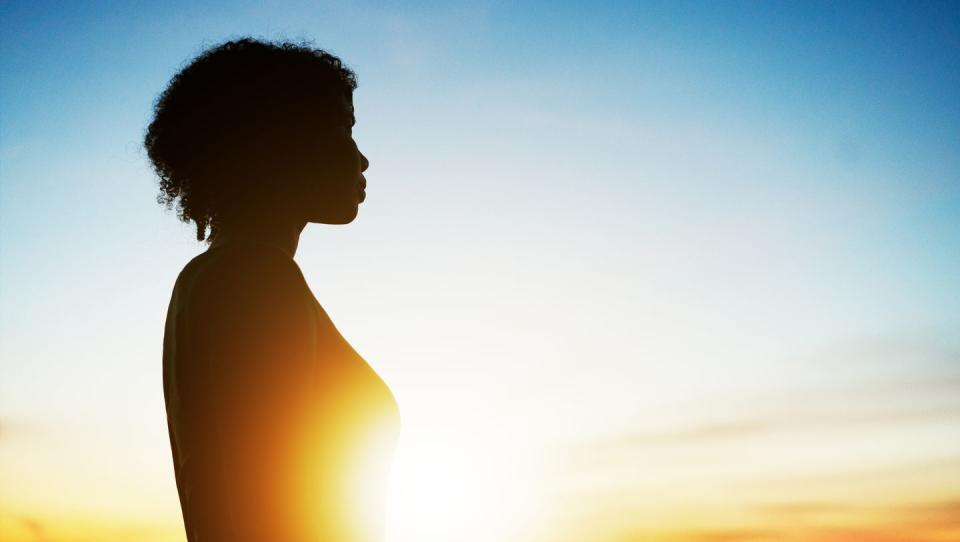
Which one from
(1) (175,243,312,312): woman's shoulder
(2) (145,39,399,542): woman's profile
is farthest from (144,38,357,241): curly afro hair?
(1) (175,243,312,312): woman's shoulder

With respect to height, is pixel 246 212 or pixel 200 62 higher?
pixel 200 62

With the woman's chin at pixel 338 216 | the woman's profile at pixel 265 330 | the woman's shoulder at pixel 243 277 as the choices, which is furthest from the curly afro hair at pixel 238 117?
the woman's shoulder at pixel 243 277

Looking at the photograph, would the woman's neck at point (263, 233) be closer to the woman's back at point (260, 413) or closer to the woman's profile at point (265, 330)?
the woman's profile at point (265, 330)

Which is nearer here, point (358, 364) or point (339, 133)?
point (358, 364)

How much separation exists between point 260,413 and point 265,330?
26 centimetres

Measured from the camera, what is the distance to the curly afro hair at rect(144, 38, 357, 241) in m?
3.10

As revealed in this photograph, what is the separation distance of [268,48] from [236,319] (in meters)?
1.68

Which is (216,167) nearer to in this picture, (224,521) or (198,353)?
(198,353)

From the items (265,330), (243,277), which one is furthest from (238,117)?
(265,330)

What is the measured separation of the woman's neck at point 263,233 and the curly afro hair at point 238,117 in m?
0.10

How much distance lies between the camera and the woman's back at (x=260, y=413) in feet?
7.25

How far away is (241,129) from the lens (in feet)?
10.4

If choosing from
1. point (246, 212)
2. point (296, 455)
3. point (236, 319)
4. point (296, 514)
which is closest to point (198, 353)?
point (236, 319)

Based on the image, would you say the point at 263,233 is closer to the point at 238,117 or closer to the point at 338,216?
the point at 338,216
